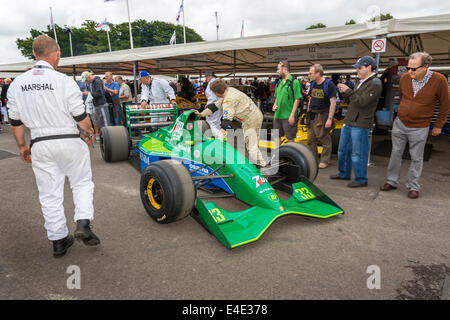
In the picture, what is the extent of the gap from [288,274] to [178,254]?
1.03 metres

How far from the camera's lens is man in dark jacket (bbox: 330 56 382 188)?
4320 mm

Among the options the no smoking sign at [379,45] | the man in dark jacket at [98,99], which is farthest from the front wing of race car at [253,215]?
the man in dark jacket at [98,99]

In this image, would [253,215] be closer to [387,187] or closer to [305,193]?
[305,193]

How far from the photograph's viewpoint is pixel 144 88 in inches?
282

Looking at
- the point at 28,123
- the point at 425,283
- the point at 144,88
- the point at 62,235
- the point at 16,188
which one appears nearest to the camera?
the point at 425,283

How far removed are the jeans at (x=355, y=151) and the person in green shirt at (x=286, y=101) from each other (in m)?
1.06

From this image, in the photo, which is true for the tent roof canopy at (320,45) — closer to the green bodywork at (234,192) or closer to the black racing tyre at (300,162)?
the black racing tyre at (300,162)

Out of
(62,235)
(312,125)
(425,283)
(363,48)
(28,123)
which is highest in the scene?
(363,48)

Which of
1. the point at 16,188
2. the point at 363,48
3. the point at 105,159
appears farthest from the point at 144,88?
the point at 363,48

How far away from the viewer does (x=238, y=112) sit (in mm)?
4438

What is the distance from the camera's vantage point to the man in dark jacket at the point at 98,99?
7828mm

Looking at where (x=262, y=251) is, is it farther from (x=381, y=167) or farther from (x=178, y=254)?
(x=381, y=167)

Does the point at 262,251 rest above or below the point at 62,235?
below
